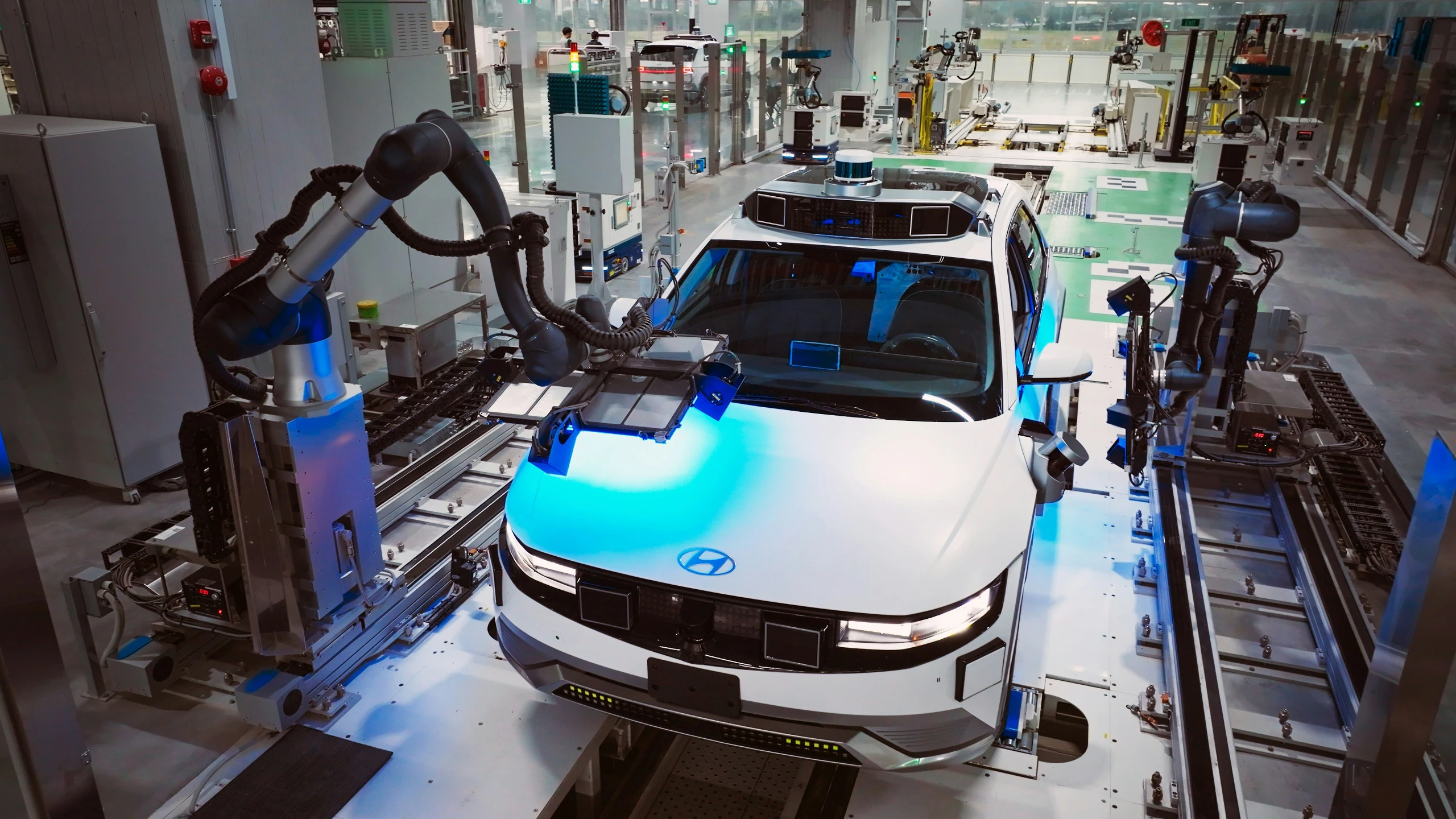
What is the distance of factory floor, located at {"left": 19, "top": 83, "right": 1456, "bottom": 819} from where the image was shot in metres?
3.52

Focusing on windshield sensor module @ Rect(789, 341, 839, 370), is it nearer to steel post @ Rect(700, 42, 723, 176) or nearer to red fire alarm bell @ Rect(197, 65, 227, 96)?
red fire alarm bell @ Rect(197, 65, 227, 96)

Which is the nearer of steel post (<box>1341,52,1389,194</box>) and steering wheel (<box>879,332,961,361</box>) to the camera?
steering wheel (<box>879,332,961,361</box>)

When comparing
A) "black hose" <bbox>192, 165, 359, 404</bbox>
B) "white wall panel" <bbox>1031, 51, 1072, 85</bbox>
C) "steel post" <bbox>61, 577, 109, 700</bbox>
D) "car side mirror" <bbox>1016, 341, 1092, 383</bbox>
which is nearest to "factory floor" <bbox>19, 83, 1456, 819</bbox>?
"steel post" <bbox>61, 577, 109, 700</bbox>

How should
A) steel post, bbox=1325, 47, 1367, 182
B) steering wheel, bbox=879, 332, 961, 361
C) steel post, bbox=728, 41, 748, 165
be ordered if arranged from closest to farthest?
steering wheel, bbox=879, 332, 961, 361 < steel post, bbox=1325, 47, 1367, 182 < steel post, bbox=728, 41, 748, 165

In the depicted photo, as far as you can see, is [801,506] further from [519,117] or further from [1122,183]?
[1122,183]

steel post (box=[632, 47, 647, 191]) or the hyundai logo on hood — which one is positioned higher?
steel post (box=[632, 47, 647, 191])

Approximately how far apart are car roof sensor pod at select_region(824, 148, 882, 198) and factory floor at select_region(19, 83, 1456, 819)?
234 cm

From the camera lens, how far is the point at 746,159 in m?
17.4

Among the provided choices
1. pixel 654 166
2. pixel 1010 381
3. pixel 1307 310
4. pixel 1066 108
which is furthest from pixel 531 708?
pixel 1066 108

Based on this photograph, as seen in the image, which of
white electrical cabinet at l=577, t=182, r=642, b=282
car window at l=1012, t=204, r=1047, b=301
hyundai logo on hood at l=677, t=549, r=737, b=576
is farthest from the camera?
white electrical cabinet at l=577, t=182, r=642, b=282

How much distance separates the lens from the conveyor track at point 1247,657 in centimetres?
328

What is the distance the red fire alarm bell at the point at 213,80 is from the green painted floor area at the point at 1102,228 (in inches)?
183

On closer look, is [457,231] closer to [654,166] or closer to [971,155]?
[654,166]

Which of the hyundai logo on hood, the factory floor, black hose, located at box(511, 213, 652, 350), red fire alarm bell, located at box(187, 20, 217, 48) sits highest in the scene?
red fire alarm bell, located at box(187, 20, 217, 48)
